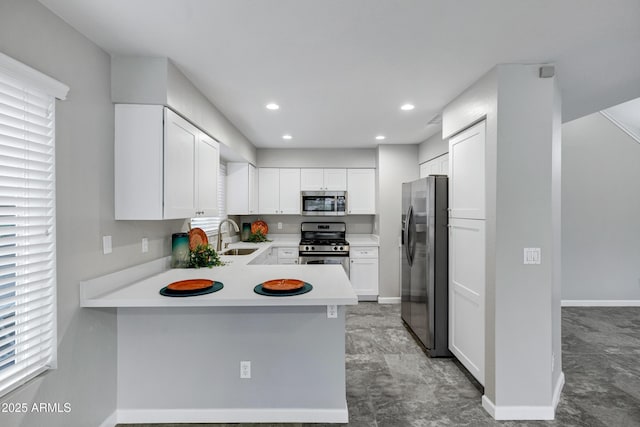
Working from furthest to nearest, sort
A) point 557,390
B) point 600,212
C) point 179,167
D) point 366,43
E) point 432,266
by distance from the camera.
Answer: point 600,212
point 432,266
point 557,390
point 179,167
point 366,43

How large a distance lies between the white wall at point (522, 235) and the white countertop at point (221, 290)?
1167 mm

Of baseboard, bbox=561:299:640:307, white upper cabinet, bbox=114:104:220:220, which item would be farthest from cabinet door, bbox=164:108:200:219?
baseboard, bbox=561:299:640:307

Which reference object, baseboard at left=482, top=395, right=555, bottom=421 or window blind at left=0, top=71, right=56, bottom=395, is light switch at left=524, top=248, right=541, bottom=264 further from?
window blind at left=0, top=71, right=56, bottom=395

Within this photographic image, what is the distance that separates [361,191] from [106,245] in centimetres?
377

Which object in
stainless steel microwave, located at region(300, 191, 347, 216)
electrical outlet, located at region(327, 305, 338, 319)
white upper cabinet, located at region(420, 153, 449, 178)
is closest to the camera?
electrical outlet, located at region(327, 305, 338, 319)

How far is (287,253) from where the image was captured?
15.3ft

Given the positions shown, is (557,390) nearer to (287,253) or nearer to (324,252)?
(324,252)

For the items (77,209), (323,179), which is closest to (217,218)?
(323,179)

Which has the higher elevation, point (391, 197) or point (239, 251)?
point (391, 197)

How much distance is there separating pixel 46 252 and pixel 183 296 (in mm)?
691

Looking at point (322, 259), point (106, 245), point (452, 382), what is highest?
point (106, 245)

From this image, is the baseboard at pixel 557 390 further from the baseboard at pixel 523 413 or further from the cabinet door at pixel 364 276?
the cabinet door at pixel 364 276

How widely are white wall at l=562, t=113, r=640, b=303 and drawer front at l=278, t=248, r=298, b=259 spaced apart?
13.4 feet

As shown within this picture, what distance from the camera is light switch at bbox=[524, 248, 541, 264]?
2.12 meters
